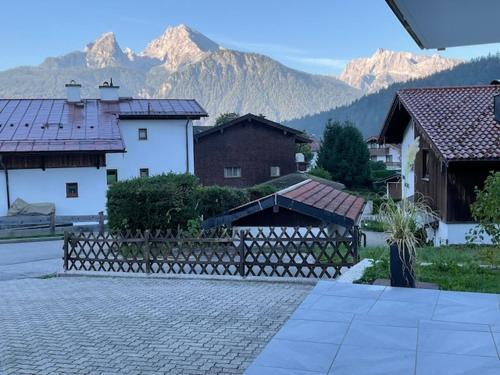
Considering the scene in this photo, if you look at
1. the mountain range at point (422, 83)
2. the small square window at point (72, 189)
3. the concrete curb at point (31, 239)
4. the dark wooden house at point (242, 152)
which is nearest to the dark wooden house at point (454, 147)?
the concrete curb at point (31, 239)

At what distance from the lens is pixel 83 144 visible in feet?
90.3

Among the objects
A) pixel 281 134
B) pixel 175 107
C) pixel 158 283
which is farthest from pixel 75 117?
pixel 158 283

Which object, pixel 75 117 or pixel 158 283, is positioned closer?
pixel 158 283

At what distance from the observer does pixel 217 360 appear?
5441 mm

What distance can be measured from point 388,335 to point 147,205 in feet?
37.9

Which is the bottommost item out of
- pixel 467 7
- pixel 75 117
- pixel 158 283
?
pixel 158 283

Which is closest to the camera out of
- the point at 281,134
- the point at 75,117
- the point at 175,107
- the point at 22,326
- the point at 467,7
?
the point at 467,7

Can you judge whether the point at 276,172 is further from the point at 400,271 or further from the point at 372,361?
the point at 372,361

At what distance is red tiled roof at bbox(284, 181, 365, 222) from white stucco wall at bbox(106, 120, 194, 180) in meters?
14.9

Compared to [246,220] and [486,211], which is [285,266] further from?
[246,220]

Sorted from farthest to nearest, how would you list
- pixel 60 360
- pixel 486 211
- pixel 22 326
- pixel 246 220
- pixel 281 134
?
pixel 281 134, pixel 246 220, pixel 486 211, pixel 22 326, pixel 60 360

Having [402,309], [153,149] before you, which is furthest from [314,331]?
[153,149]

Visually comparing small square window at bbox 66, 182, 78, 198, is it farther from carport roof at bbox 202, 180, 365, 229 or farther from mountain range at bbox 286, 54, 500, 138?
mountain range at bbox 286, 54, 500, 138

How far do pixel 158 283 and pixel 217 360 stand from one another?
5.63m
